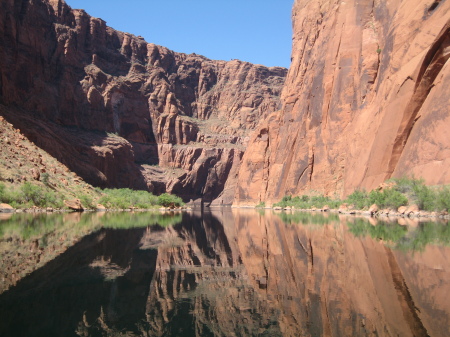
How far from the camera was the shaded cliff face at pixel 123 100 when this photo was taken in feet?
215

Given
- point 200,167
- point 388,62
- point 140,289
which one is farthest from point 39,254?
point 200,167

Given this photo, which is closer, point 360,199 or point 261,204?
point 360,199

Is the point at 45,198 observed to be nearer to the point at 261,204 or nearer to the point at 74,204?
the point at 74,204

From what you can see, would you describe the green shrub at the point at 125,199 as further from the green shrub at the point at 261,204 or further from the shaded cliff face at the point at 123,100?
the green shrub at the point at 261,204

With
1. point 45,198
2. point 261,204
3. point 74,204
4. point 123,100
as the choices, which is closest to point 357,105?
point 261,204

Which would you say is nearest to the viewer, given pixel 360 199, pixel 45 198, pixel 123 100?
pixel 45 198

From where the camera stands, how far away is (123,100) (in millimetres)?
99312

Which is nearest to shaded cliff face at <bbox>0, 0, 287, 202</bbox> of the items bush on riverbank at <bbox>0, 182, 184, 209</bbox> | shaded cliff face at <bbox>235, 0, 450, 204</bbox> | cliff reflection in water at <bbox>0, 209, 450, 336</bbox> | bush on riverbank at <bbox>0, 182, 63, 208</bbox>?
bush on riverbank at <bbox>0, 182, 184, 209</bbox>

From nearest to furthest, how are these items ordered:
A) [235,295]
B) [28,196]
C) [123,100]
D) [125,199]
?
[235,295], [28,196], [125,199], [123,100]

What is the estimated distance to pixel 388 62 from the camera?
43438 millimetres

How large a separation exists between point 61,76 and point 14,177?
159 feet

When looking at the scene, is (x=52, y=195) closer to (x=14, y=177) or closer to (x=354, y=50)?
(x=14, y=177)

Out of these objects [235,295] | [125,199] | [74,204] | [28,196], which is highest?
[28,196]

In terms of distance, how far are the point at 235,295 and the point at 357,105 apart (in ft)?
165
